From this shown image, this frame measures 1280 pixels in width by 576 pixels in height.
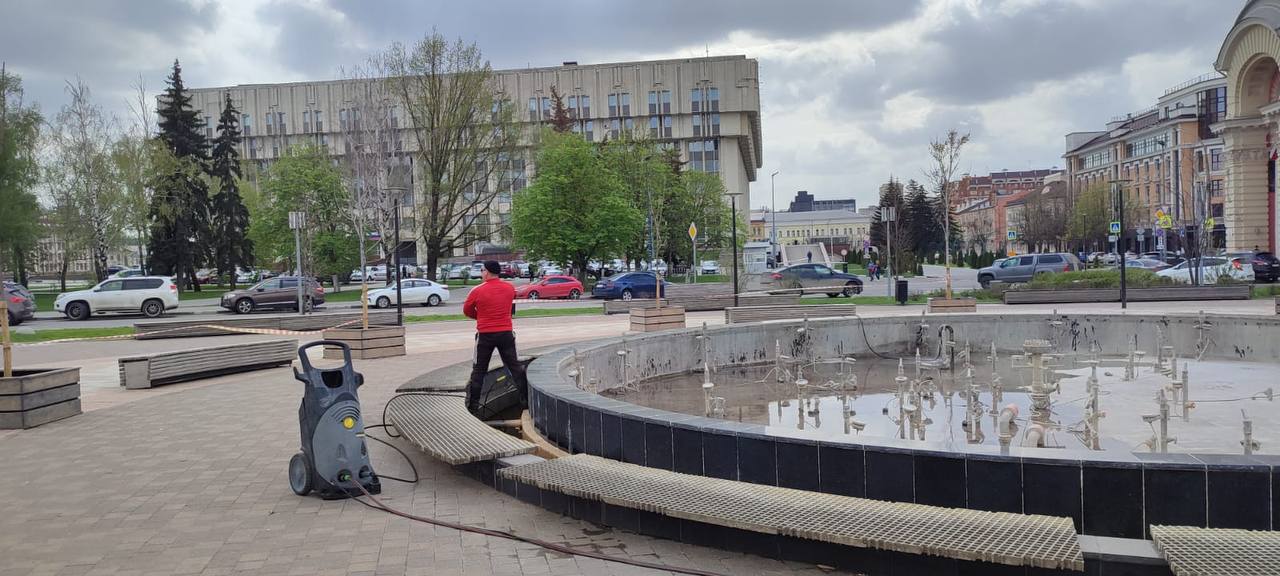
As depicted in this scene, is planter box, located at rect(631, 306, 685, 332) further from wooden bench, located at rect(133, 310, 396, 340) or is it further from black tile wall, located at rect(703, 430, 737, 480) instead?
black tile wall, located at rect(703, 430, 737, 480)

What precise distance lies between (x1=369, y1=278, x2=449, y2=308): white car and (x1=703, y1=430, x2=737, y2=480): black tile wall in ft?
106

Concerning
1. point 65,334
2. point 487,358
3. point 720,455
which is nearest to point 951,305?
point 487,358

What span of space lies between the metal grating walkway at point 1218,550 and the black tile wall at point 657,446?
3.06 metres

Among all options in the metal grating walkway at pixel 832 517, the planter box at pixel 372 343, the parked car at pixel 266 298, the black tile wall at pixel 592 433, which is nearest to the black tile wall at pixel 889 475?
the metal grating walkway at pixel 832 517

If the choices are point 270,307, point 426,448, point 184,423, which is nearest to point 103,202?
point 270,307

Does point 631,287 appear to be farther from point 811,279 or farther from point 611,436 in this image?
point 611,436

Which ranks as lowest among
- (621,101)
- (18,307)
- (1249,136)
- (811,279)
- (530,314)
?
(530,314)

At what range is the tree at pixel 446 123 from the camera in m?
47.1

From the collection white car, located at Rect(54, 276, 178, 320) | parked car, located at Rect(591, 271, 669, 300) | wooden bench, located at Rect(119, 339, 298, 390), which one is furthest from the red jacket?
white car, located at Rect(54, 276, 178, 320)

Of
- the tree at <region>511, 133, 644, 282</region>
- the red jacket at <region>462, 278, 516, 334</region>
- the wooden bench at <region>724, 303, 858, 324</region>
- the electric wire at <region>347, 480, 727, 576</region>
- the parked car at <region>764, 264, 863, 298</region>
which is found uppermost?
the tree at <region>511, 133, 644, 282</region>

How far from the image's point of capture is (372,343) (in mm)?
16906

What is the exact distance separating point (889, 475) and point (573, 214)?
4219cm

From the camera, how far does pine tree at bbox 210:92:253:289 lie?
181 feet

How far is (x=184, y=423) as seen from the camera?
10.3m
